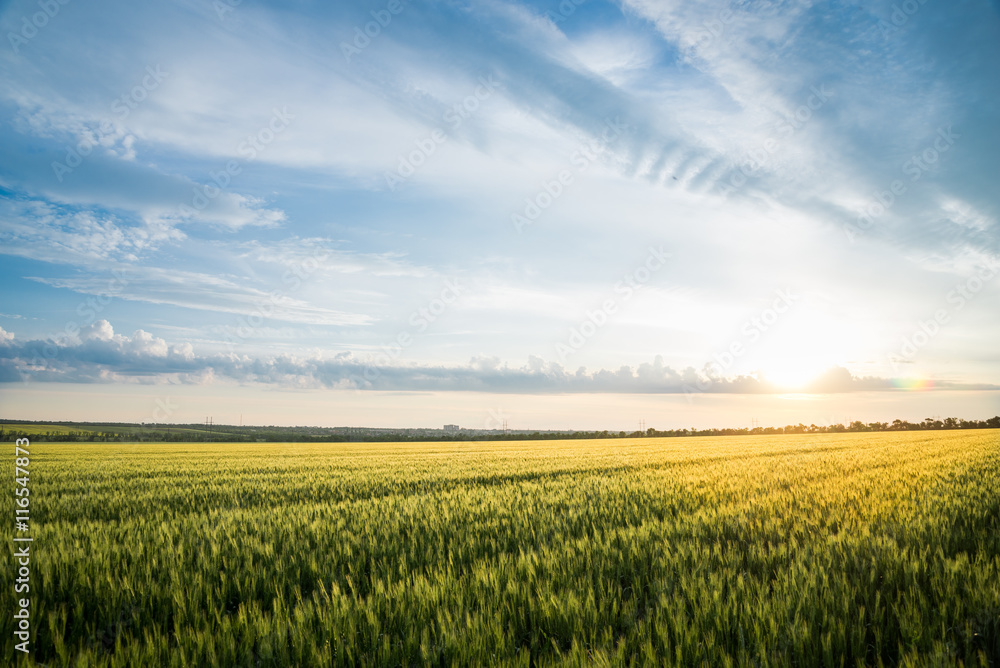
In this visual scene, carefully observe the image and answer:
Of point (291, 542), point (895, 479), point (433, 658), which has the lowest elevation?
point (895, 479)

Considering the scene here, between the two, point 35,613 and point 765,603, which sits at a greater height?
point 765,603

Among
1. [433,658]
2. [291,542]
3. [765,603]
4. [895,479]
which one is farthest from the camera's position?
[895,479]

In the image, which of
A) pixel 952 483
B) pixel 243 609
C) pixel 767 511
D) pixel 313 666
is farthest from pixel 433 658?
pixel 952 483

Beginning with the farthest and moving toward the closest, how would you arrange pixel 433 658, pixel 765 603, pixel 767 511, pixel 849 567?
pixel 767 511 → pixel 849 567 → pixel 765 603 → pixel 433 658

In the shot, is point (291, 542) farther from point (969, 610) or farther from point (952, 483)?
point (952, 483)

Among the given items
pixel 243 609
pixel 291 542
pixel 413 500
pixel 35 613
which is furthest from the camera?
pixel 413 500

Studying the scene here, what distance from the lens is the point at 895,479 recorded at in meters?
12.1

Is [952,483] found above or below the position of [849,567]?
below

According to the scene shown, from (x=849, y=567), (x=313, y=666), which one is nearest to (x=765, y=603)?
(x=849, y=567)

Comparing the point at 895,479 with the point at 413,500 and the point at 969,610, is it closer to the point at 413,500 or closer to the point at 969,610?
the point at 969,610

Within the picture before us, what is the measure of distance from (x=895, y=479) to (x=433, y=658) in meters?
14.3

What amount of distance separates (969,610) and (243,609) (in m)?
5.17

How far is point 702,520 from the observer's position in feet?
21.4

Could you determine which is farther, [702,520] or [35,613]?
[702,520]
